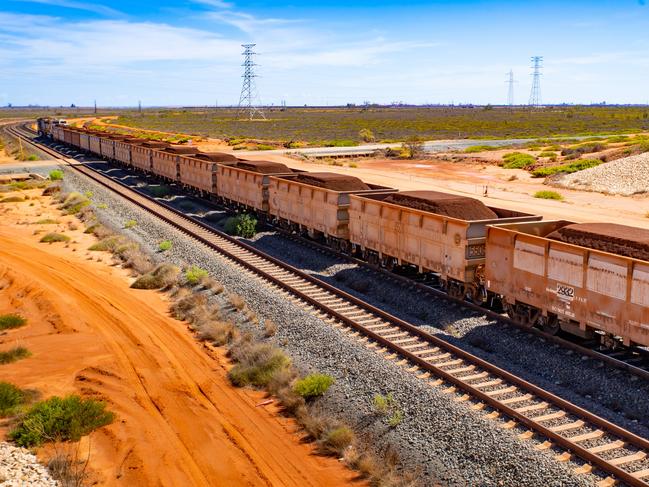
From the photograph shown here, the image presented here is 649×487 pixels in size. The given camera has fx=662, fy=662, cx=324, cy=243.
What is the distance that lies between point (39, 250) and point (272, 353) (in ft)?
58.7

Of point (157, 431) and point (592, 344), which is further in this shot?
point (592, 344)

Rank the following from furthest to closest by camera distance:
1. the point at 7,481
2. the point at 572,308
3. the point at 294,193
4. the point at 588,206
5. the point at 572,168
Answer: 1. the point at 572,168
2. the point at 588,206
3. the point at 294,193
4. the point at 572,308
5. the point at 7,481

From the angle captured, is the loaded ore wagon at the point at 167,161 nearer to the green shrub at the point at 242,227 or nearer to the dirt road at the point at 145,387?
the green shrub at the point at 242,227

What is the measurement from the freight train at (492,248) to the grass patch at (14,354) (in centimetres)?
1068

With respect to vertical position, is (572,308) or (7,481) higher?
(572,308)

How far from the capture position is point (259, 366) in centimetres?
1483

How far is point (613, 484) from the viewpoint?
31.0 ft

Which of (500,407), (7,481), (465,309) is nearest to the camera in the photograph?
(7,481)

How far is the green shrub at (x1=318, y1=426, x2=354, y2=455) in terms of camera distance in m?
11.7

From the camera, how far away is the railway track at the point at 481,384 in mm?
10219

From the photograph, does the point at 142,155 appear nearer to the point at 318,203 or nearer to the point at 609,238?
the point at 318,203

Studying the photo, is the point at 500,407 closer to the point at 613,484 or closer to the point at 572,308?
the point at 613,484

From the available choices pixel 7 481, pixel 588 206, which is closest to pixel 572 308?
pixel 7 481

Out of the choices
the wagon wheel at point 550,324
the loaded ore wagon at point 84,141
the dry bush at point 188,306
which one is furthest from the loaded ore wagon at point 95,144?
the wagon wheel at point 550,324
